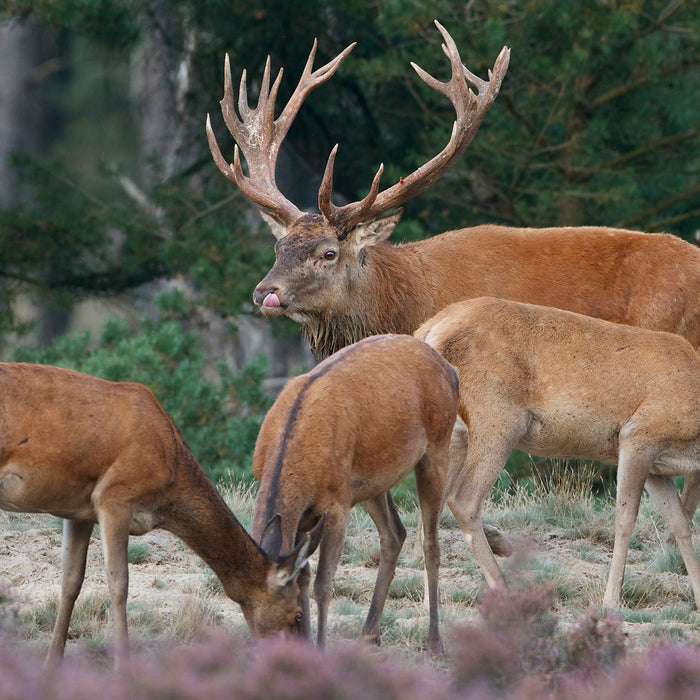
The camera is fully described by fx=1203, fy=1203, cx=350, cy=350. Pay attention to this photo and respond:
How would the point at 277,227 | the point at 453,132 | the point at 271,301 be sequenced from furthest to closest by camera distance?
1. the point at 453,132
2. the point at 277,227
3. the point at 271,301

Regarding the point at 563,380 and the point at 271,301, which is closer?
the point at 563,380

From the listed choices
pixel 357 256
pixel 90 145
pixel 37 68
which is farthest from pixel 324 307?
pixel 90 145

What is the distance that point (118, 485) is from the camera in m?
5.01

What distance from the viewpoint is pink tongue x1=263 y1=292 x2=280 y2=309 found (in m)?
7.88

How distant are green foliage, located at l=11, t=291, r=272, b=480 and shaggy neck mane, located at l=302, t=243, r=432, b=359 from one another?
3.14 m

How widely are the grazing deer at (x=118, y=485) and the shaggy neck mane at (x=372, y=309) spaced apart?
322 cm

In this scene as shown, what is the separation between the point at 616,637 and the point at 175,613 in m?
2.30

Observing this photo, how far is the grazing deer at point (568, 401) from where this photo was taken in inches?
259

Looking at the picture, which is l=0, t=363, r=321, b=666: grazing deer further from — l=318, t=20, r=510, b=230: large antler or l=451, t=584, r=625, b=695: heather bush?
l=318, t=20, r=510, b=230: large antler

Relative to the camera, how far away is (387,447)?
17.9ft

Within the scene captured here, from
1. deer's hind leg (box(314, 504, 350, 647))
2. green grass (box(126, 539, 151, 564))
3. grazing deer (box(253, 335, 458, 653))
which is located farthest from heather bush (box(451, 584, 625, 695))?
green grass (box(126, 539, 151, 564))

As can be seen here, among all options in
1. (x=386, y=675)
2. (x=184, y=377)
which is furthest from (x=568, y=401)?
(x=184, y=377)

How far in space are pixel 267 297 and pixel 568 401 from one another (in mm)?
2236

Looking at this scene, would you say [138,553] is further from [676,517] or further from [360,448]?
[676,517]
